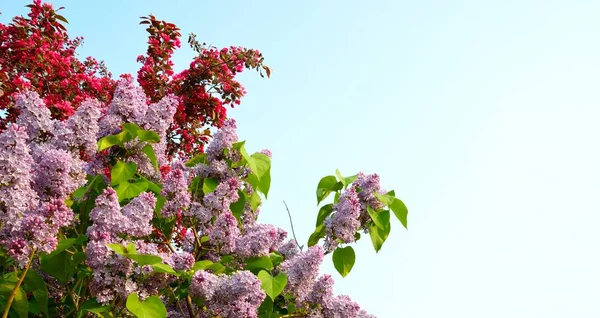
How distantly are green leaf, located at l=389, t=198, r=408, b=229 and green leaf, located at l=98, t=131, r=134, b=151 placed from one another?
169 centimetres

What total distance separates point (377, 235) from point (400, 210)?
0.72 ft

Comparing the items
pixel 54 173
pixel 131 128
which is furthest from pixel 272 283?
pixel 54 173

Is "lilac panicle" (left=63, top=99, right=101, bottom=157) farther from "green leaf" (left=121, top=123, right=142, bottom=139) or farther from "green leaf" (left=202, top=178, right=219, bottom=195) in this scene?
"green leaf" (left=202, top=178, right=219, bottom=195)

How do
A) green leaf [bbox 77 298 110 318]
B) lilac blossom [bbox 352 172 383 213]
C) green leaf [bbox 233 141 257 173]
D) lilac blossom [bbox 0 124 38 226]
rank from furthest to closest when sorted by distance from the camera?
lilac blossom [bbox 352 172 383 213]
green leaf [bbox 233 141 257 173]
green leaf [bbox 77 298 110 318]
lilac blossom [bbox 0 124 38 226]

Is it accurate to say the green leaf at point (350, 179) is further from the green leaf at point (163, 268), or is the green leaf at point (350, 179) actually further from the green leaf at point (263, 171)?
the green leaf at point (163, 268)

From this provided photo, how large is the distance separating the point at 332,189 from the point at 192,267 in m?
1.24

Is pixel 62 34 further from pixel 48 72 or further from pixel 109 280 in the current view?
pixel 109 280

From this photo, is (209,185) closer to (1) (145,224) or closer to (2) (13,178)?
(1) (145,224)

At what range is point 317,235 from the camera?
4492 mm

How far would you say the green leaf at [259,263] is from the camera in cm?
411

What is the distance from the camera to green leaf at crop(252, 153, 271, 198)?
4137 millimetres

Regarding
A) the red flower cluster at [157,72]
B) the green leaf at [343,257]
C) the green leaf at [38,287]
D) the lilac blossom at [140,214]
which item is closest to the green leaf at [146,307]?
the lilac blossom at [140,214]

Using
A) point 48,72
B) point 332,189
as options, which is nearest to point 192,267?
point 332,189

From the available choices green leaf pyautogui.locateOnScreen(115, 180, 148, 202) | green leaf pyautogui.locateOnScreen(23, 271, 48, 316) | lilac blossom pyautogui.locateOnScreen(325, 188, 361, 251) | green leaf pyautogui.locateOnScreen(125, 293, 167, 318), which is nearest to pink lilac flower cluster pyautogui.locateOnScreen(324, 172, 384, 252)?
lilac blossom pyautogui.locateOnScreen(325, 188, 361, 251)
